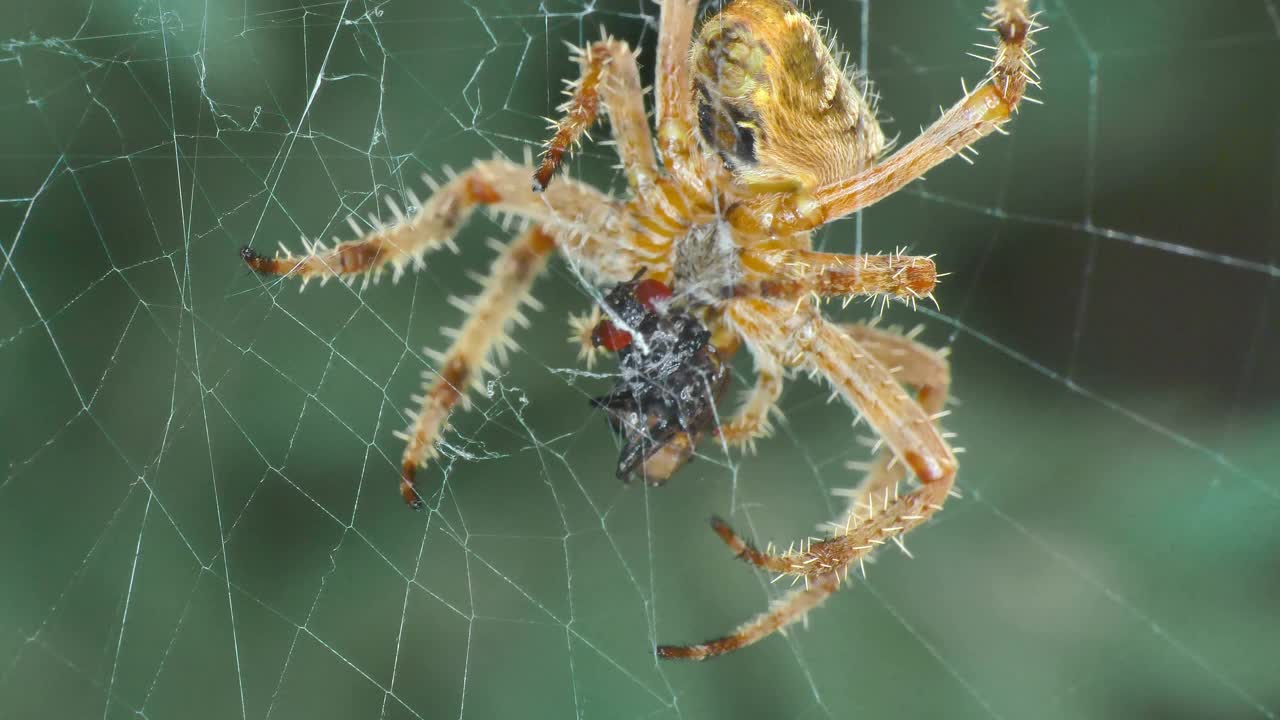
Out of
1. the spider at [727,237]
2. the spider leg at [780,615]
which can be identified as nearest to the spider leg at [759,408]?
the spider at [727,237]

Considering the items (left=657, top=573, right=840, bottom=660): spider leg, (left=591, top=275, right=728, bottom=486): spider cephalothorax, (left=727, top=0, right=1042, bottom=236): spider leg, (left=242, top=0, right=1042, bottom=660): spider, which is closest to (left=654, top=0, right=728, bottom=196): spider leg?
(left=242, top=0, right=1042, bottom=660): spider

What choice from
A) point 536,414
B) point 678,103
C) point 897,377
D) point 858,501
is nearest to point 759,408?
point 858,501

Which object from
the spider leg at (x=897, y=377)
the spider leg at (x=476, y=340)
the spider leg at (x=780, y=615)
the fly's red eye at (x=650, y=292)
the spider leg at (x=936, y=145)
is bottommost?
the spider leg at (x=780, y=615)

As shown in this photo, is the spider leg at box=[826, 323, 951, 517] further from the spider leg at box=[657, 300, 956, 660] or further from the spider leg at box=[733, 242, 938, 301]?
the spider leg at box=[733, 242, 938, 301]

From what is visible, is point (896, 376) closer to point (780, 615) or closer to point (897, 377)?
point (897, 377)

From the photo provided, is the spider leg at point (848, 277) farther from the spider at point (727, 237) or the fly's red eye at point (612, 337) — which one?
the fly's red eye at point (612, 337)

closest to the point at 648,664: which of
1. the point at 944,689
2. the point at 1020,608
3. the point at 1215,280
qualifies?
the point at 944,689

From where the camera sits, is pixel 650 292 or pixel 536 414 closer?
pixel 650 292
